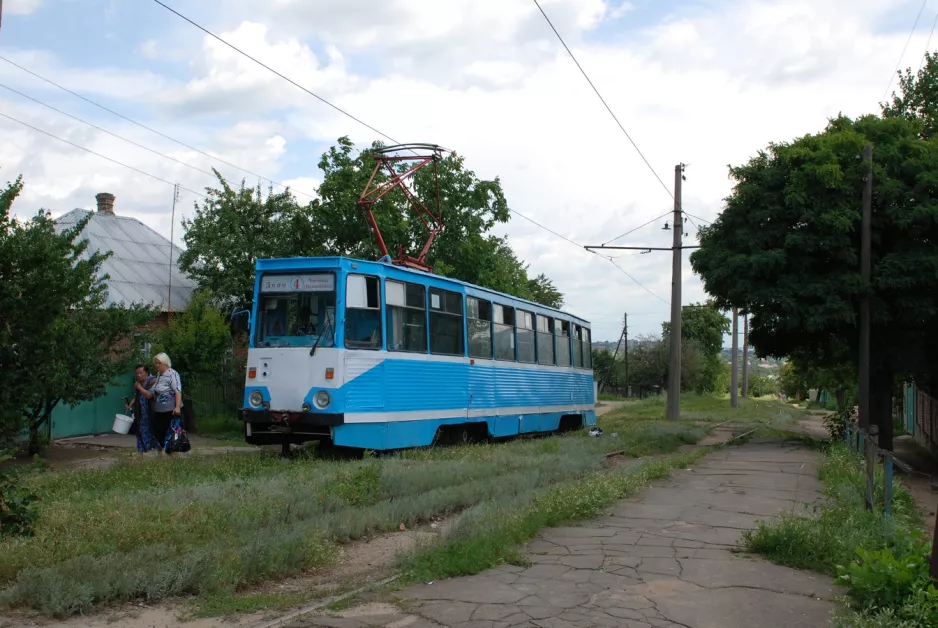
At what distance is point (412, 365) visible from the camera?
1465cm

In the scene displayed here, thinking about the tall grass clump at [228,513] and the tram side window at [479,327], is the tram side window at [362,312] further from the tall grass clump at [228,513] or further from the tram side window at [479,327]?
the tram side window at [479,327]

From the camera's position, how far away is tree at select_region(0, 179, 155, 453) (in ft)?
40.1

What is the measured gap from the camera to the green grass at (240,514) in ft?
20.0

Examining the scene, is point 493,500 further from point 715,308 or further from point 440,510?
point 715,308

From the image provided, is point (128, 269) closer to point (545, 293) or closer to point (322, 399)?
point (322, 399)

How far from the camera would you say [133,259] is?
29750 millimetres

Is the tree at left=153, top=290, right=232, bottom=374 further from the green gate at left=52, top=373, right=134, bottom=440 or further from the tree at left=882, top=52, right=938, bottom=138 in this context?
the tree at left=882, top=52, right=938, bottom=138

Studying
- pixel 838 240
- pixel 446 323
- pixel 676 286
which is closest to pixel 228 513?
pixel 446 323

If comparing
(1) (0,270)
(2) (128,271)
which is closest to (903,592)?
(1) (0,270)

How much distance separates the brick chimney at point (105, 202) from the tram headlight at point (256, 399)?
22120 millimetres

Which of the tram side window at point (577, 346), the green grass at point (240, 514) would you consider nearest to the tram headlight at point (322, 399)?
the green grass at point (240, 514)

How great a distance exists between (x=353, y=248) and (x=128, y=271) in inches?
299

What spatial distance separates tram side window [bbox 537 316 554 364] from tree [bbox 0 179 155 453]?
31.4 ft

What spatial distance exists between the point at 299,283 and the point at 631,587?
8.63 meters
